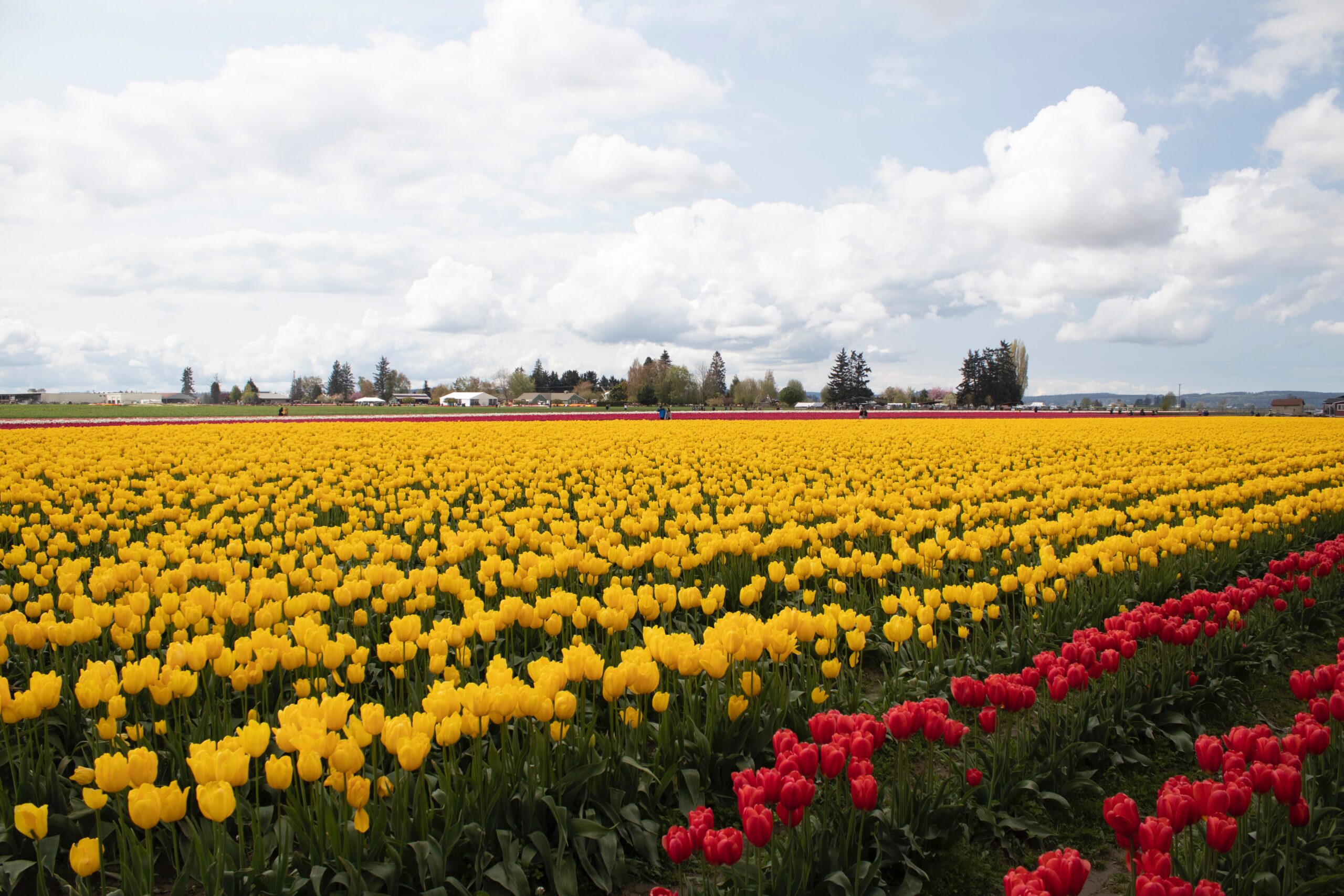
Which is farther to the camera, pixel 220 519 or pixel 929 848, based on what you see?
pixel 220 519

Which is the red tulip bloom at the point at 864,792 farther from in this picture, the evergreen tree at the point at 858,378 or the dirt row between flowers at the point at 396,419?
the evergreen tree at the point at 858,378

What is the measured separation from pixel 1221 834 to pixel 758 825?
1.39 meters

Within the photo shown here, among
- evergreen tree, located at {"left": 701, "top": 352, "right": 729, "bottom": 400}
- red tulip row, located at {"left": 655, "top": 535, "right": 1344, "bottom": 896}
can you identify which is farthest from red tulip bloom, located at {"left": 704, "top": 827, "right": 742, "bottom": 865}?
evergreen tree, located at {"left": 701, "top": 352, "right": 729, "bottom": 400}

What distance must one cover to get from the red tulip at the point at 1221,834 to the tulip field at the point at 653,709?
11 millimetres

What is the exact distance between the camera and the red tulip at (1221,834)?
232cm

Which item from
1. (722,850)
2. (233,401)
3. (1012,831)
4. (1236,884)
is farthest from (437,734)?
(233,401)

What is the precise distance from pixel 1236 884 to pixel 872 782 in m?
1.48

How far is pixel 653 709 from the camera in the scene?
4398mm

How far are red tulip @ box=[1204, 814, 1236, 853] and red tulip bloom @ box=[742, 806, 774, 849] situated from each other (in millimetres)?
1316

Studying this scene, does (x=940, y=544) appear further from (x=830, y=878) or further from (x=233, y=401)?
(x=233, y=401)

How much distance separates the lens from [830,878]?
9.12ft

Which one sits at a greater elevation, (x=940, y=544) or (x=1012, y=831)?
Answer: (x=940, y=544)

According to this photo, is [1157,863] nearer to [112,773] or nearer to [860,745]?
[860,745]

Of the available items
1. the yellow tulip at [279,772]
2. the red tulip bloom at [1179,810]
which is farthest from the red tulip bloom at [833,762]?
the yellow tulip at [279,772]
